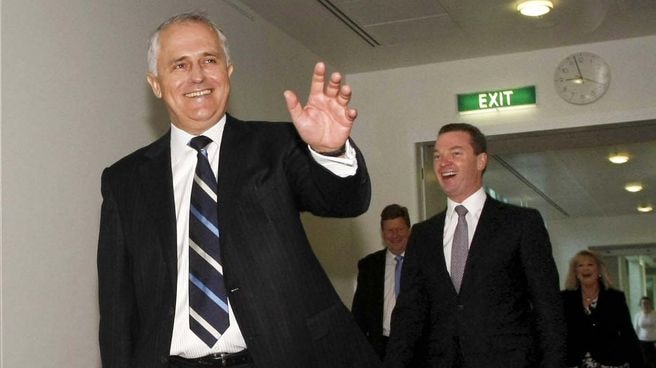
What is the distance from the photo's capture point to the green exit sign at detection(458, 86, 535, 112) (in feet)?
26.7

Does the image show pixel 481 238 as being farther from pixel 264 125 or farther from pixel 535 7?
pixel 535 7

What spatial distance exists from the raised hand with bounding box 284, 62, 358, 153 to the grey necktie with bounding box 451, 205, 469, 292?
2.12 meters

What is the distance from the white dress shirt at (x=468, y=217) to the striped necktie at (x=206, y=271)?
6.80 feet

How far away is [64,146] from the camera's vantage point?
14.5ft

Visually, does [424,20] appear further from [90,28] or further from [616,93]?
[90,28]

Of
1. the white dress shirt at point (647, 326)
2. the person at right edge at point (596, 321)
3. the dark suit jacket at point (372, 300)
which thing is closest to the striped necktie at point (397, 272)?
the dark suit jacket at point (372, 300)

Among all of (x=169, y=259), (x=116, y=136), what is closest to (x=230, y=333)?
(x=169, y=259)

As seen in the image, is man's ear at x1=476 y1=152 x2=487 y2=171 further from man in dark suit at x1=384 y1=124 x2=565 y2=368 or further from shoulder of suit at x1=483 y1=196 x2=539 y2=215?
shoulder of suit at x1=483 y1=196 x2=539 y2=215

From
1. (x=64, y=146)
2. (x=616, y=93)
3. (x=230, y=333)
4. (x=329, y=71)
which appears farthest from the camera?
(x=329, y=71)

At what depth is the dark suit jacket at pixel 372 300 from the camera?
675 cm

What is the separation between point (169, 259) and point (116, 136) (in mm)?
2852

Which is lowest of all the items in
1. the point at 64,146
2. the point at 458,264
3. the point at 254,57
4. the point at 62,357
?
the point at 62,357

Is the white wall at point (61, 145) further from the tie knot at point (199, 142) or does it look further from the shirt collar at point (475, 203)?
the tie knot at point (199, 142)

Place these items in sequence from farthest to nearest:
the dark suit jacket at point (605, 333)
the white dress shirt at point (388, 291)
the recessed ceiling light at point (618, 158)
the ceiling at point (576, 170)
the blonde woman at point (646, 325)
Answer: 1. the blonde woman at point (646, 325)
2. the recessed ceiling light at point (618, 158)
3. the ceiling at point (576, 170)
4. the white dress shirt at point (388, 291)
5. the dark suit jacket at point (605, 333)
